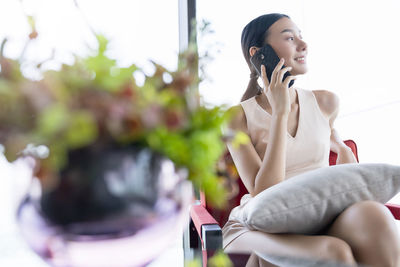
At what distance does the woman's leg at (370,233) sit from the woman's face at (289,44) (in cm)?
76

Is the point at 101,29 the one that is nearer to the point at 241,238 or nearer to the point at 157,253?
the point at 157,253

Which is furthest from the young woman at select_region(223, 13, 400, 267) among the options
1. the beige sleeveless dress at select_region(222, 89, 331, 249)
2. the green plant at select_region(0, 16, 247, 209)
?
the green plant at select_region(0, 16, 247, 209)

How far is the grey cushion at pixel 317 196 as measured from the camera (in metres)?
0.88

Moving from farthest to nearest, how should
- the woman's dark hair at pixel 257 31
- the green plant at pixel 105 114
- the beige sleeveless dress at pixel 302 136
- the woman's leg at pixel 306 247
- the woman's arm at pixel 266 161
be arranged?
the woman's dark hair at pixel 257 31 < the beige sleeveless dress at pixel 302 136 < the woman's arm at pixel 266 161 < the woman's leg at pixel 306 247 < the green plant at pixel 105 114

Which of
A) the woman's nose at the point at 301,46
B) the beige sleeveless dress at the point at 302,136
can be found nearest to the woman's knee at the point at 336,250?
the beige sleeveless dress at the point at 302,136

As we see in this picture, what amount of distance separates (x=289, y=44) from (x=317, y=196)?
0.82 meters

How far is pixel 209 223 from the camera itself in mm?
890

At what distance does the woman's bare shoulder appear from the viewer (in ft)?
5.45

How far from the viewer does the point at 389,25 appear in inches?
118

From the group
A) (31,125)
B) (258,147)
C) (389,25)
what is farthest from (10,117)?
(389,25)

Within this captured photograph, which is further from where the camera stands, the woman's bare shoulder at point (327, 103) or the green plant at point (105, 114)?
the woman's bare shoulder at point (327, 103)

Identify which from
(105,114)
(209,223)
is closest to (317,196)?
(209,223)

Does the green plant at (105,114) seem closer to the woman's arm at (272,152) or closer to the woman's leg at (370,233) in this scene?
the woman's leg at (370,233)

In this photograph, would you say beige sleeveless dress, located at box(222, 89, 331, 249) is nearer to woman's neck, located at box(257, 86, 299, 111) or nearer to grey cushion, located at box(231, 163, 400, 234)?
woman's neck, located at box(257, 86, 299, 111)
